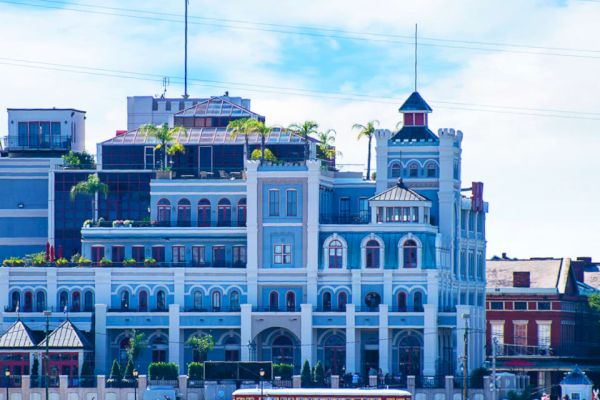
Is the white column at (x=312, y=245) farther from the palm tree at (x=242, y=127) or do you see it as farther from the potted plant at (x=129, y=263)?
the potted plant at (x=129, y=263)

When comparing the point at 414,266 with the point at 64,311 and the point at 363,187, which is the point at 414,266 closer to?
the point at 363,187

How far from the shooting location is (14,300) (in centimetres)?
18038

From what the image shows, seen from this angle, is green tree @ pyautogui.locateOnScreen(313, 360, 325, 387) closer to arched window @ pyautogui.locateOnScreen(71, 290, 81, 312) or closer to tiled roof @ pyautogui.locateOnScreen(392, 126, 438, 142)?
arched window @ pyautogui.locateOnScreen(71, 290, 81, 312)

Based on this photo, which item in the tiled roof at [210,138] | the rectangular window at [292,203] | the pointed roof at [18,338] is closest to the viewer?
the pointed roof at [18,338]

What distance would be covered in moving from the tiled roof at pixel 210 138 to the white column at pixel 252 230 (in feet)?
48.6

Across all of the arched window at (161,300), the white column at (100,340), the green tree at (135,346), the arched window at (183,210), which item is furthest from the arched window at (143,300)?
the arched window at (183,210)

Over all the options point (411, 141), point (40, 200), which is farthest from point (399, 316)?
point (40, 200)

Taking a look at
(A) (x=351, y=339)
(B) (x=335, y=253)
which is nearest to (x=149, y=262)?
(B) (x=335, y=253)

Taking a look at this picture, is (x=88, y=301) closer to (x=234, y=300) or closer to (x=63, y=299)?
(x=63, y=299)

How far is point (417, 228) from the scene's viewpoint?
177m

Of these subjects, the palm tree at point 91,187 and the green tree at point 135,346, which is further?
the palm tree at point 91,187

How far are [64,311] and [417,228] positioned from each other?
99.0 ft

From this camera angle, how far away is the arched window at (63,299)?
590ft

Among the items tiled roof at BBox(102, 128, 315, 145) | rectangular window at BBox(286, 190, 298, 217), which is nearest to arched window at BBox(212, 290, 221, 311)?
rectangular window at BBox(286, 190, 298, 217)
